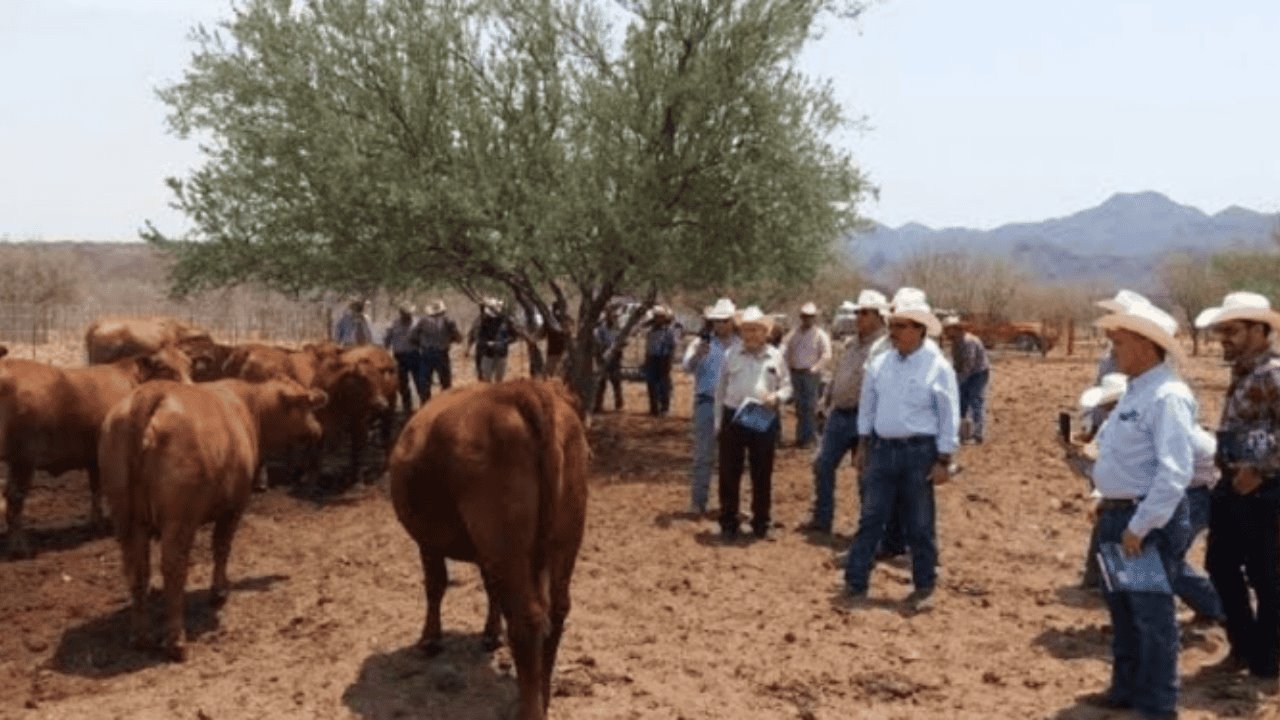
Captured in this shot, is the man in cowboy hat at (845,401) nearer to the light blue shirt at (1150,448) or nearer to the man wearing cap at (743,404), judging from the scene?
the man wearing cap at (743,404)

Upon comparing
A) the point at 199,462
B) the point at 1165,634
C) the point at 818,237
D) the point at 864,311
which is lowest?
the point at 1165,634

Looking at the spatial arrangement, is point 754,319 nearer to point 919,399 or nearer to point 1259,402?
point 919,399

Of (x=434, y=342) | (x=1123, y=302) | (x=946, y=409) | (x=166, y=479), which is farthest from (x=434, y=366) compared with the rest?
(x=1123, y=302)

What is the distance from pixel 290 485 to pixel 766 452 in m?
5.47

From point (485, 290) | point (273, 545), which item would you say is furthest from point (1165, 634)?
point (485, 290)

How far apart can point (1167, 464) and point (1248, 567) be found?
1.36 metres

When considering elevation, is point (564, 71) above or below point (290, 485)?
above

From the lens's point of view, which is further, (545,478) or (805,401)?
(805,401)

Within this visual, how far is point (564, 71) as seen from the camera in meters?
14.4

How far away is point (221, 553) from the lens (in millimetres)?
7273

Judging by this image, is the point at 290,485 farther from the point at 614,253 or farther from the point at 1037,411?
the point at 1037,411

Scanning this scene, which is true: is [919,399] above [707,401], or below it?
above

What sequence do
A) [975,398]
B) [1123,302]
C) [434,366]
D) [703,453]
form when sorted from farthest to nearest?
[434,366] < [975,398] < [703,453] < [1123,302]

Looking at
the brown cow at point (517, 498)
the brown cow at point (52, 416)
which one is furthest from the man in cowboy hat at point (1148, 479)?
the brown cow at point (52, 416)
